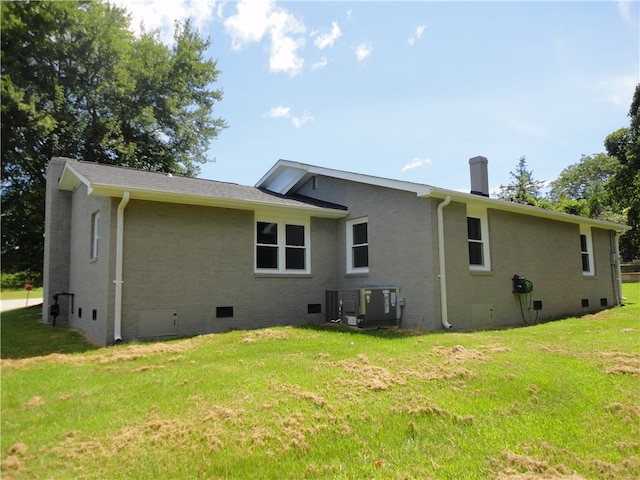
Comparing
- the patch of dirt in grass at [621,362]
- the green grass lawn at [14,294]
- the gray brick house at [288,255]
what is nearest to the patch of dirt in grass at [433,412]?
the patch of dirt in grass at [621,362]

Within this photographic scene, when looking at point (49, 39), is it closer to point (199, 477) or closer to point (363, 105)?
point (199, 477)

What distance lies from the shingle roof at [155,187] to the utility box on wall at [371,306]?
2.50 meters

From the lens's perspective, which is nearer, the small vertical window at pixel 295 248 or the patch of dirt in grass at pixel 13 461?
the patch of dirt in grass at pixel 13 461

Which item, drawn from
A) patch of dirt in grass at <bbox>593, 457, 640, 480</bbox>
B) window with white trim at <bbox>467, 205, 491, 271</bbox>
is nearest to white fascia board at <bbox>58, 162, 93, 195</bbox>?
patch of dirt in grass at <bbox>593, 457, 640, 480</bbox>

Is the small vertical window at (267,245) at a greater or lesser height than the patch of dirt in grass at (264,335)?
greater

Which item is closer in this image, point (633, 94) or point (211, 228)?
A: point (211, 228)

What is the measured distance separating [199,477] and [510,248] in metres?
10.5

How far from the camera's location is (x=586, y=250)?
49.3ft

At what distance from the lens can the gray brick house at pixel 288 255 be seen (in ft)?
27.4

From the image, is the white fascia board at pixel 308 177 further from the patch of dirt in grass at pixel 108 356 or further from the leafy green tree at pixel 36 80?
the leafy green tree at pixel 36 80

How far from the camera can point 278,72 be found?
18.7 ft

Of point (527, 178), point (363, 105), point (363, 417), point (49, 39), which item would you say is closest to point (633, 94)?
point (363, 105)

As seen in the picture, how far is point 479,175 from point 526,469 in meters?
11.8

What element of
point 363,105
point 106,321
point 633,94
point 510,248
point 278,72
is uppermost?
point 633,94
